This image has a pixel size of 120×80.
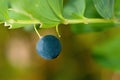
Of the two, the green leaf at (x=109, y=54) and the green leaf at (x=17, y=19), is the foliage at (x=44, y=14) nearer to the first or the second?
the green leaf at (x=17, y=19)

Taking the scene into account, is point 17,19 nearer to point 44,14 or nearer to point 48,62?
point 44,14

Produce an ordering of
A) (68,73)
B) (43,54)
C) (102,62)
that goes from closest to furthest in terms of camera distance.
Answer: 1. (43,54)
2. (102,62)
3. (68,73)

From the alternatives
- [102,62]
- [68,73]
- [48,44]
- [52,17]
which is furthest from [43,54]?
[68,73]

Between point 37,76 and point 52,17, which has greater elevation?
point 37,76

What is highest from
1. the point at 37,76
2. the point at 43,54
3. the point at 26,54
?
the point at 26,54

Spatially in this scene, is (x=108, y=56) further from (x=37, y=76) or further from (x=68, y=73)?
(x=37, y=76)

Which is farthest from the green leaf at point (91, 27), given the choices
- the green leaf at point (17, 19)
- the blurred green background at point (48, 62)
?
the blurred green background at point (48, 62)
